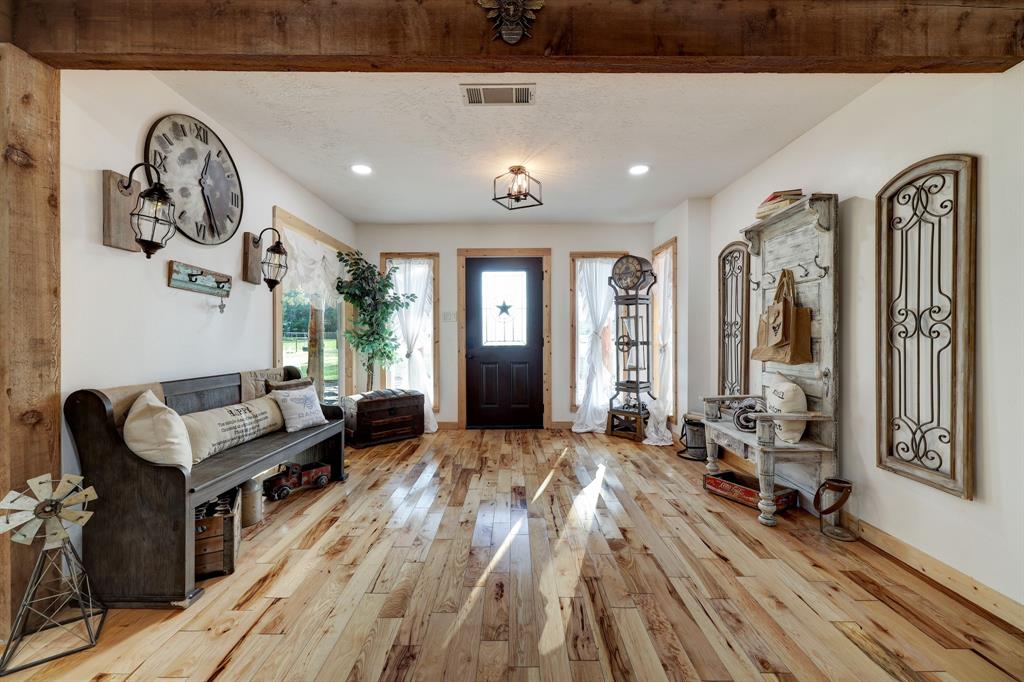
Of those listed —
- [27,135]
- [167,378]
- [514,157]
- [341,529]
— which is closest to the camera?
[27,135]

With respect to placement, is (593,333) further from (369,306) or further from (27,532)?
(27,532)

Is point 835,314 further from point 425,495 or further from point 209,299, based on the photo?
point 209,299

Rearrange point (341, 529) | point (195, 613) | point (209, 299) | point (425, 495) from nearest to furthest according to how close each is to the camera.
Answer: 1. point (195, 613)
2. point (341, 529)
3. point (209, 299)
4. point (425, 495)

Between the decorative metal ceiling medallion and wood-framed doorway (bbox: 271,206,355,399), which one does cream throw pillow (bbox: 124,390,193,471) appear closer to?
wood-framed doorway (bbox: 271,206,355,399)

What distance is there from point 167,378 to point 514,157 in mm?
2849

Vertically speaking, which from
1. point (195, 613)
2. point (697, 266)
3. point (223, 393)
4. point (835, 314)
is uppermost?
point (697, 266)

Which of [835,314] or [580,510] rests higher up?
[835,314]

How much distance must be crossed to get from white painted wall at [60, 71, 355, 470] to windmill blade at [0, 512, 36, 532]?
0.42m

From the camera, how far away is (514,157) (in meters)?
3.49

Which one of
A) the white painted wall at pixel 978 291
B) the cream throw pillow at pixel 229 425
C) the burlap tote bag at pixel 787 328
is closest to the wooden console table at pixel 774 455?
the white painted wall at pixel 978 291

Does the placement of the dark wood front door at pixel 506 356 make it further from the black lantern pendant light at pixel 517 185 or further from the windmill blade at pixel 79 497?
the windmill blade at pixel 79 497

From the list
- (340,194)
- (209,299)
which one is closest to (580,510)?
(209,299)

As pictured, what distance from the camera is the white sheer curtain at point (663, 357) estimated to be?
4.89 m

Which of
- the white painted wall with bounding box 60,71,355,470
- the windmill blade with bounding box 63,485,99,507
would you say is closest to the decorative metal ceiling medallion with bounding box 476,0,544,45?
the white painted wall with bounding box 60,71,355,470
